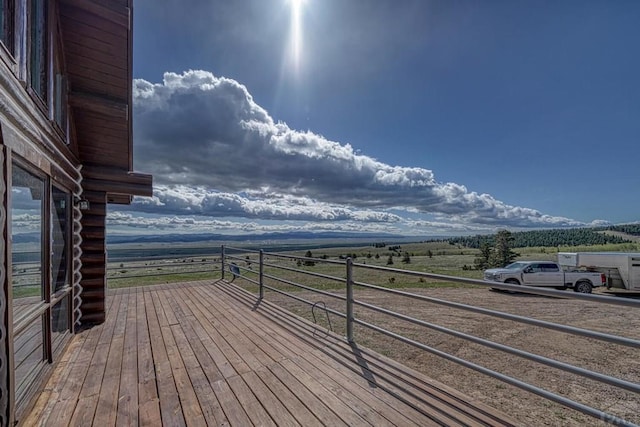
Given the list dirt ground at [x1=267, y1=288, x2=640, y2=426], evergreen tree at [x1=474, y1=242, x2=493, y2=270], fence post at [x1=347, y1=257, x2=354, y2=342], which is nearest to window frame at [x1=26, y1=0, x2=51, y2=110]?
fence post at [x1=347, y1=257, x2=354, y2=342]

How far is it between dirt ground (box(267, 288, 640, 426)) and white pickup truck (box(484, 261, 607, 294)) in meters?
2.57

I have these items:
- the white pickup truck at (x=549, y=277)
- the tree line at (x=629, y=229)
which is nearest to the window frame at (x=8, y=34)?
the white pickup truck at (x=549, y=277)

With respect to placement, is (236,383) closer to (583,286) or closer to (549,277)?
(549,277)

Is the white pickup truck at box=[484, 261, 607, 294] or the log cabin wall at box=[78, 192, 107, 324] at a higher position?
the log cabin wall at box=[78, 192, 107, 324]

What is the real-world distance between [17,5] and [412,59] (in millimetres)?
7727

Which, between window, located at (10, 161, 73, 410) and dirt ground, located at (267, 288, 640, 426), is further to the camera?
dirt ground, located at (267, 288, 640, 426)

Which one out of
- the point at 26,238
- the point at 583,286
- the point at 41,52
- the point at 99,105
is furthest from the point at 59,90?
the point at 583,286

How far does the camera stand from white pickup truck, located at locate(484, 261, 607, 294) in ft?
38.8

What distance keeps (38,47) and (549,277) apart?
16023 millimetres

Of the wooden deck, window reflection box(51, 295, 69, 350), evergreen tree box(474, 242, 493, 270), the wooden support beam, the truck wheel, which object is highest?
the wooden support beam

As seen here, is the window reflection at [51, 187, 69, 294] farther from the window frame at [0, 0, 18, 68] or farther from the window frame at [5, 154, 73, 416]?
the window frame at [0, 0, 18, 68]

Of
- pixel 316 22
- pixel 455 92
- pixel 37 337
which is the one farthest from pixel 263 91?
pixel 37 337

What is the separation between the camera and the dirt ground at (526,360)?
307 centimetres

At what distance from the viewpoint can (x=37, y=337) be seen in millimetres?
2393
